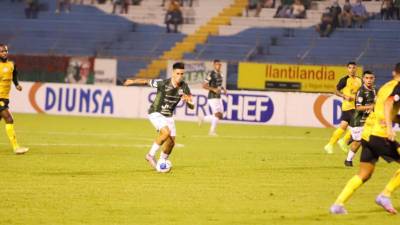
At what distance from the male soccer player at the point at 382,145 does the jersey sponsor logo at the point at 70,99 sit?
2462 cm

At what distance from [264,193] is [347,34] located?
24.9m

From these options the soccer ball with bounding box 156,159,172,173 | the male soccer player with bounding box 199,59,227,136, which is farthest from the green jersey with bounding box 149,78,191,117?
the male soccer player with bounding box 199,59,227,136

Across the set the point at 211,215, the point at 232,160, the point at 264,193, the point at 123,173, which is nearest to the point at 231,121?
the point at 232,160

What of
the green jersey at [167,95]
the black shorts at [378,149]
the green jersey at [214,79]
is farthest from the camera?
the green jersey at [214,79]

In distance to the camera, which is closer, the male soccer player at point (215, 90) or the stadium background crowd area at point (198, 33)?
the male soccer player at point (215, 90)

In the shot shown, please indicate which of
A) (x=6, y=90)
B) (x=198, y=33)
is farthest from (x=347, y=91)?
(x=198, y=33)

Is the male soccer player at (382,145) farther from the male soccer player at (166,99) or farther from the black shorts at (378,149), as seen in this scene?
the male soccer player at (166,99)

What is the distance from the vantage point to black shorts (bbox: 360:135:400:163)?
42.0 feet

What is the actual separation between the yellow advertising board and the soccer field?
7544 mm

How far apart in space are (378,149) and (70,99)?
1018 inches

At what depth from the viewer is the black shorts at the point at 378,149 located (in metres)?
12.8

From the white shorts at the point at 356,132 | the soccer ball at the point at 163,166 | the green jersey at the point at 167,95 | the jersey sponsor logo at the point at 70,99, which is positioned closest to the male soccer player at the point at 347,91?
the white shorts at the point at 356,132

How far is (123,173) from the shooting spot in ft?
58.3

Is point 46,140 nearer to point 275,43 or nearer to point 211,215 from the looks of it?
point 211,215
